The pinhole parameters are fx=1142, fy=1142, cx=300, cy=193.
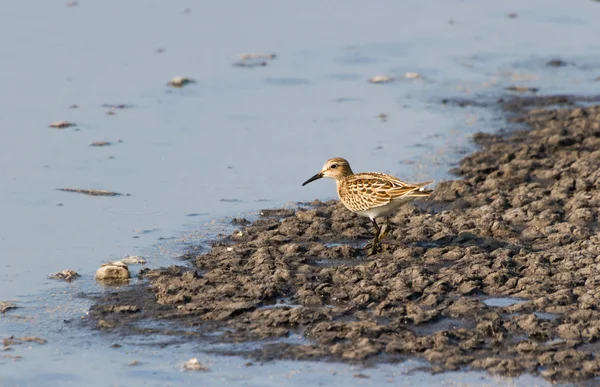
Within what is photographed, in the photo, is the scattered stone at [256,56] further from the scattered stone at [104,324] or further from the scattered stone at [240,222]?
the scattered stone at [104,324]

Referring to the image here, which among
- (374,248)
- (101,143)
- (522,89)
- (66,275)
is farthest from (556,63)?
(66,275)

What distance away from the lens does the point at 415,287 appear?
9.22m

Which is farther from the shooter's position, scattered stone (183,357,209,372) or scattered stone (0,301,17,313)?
scattered stone (0,301,17,313)

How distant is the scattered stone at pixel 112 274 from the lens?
9.68 meters

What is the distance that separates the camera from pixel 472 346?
320 inches

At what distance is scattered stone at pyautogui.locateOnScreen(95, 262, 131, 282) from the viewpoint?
968 centimetres

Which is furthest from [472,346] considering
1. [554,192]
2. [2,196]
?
[2,196]

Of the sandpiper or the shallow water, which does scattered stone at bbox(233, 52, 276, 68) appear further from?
the sandpiper

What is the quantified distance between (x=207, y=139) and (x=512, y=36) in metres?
7.78

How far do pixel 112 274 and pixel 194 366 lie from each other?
199 centimetres

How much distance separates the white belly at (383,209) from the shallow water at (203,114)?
157 centimetres

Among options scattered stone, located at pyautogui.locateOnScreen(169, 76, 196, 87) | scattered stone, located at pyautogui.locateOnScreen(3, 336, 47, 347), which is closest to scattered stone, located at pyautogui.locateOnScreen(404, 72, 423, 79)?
scattered stone, located at pyautogui.locateOnScreen(169, 76, 196, 87)

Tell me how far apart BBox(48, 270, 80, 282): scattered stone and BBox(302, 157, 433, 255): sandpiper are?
2.60m

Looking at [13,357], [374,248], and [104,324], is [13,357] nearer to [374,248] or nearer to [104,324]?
[104,324]
